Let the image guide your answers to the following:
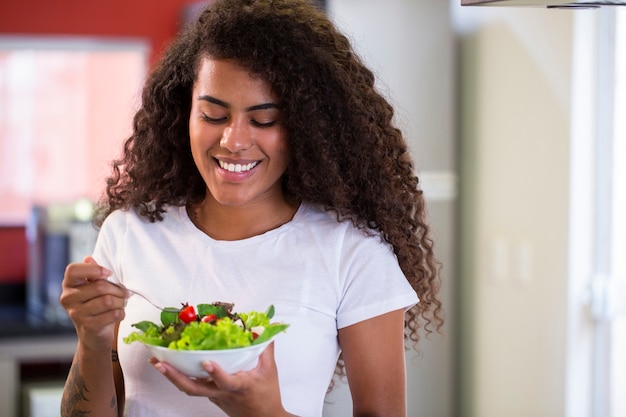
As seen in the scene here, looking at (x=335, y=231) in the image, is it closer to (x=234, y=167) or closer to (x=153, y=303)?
(x=234, y=167)

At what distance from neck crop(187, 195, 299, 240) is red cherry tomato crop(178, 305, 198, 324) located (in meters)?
0.24

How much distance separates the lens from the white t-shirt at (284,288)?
5.40ft

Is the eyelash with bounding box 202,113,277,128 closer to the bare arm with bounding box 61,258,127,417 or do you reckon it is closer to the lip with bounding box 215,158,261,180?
the lip with bounding box 215,158,261,180

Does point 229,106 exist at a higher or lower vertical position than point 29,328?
higher

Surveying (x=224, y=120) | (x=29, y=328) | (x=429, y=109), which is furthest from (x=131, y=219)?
(x=29, y=328)

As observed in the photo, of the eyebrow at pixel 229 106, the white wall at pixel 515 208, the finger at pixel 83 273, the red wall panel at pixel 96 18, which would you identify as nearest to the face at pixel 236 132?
the eyebrow at pixel 229 106

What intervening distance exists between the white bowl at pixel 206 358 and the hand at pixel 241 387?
0.04 ft

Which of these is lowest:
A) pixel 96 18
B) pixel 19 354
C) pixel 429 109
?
pixel 19 354

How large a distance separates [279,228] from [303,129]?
183 mm

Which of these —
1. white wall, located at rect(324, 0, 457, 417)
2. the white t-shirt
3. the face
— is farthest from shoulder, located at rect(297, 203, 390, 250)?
white wall, located at rect(324, 0, 457, 417)

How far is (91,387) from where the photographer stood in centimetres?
167

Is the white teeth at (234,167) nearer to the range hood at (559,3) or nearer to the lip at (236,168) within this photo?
the lip at (236,168)

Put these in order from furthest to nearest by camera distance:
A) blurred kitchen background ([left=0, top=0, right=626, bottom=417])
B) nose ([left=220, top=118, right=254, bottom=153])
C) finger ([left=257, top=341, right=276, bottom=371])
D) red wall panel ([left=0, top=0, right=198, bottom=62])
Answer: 1. red wall panel ([left=0, top=0, right=198, bottom=62])
2. blurred kitchen background ([left=0, top=0, right=626, bottom=417])
3. nose ([left=220, top=118, right=254, bottom=153])
4. finger ([left=257, top=341, right=276, bottom=371])

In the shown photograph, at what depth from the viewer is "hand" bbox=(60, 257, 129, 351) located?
4.92 ft
